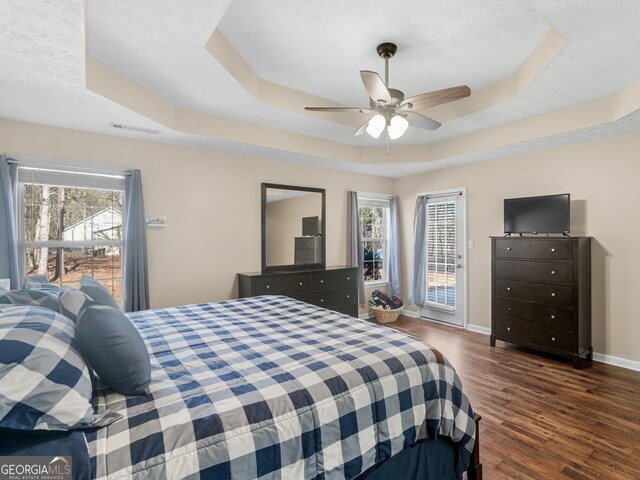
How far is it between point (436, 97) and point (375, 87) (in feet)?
1.56

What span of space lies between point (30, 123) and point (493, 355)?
526 cm

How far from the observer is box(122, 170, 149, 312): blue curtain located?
132 inches

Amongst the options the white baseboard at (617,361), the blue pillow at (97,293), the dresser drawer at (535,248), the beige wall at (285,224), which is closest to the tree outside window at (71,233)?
the blue pillow at (97,293)

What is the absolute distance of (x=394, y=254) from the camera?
5691 millimetres

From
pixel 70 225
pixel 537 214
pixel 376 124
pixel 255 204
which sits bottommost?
pixel 70 225

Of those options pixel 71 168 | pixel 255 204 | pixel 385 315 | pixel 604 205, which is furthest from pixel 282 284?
pixel 604 205

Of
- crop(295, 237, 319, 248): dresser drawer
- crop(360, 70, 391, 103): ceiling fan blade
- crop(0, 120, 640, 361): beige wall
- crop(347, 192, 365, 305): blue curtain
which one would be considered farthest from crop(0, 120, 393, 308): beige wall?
crop(360, 70, 391, 103): ceiling fan blade

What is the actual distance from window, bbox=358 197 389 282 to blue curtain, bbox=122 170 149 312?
10.8 feet

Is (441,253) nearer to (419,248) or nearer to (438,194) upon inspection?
(419,248)

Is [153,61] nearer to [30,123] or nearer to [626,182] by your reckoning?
[30,123]

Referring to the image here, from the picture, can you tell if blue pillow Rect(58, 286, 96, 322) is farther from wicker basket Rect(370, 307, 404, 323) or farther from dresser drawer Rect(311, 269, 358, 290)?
wicker basket Rect(370, 307, 404, 323)

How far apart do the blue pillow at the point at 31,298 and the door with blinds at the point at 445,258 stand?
15.6 feet

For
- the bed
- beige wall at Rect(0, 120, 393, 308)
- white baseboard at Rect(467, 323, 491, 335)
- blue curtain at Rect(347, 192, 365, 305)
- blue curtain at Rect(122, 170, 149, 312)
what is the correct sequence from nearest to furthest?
the bed
beige wall at Rect(0, 120, 393, 308)
blue curtain at Rect(122, 170, 149, 312)
white baseboard at Rect(467, 323, 491, 335)
blue curtain at Rect(347, 192, 365, 305)

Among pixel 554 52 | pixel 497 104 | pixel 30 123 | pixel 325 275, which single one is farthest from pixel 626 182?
pixel 30 123
